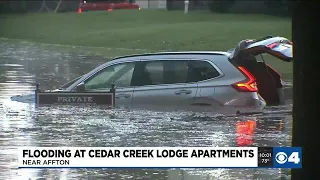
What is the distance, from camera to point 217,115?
12656 mm

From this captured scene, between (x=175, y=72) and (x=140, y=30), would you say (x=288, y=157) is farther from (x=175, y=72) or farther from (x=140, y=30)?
(x=140, y=30)

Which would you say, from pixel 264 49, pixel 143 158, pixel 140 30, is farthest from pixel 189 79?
pixel 140 30

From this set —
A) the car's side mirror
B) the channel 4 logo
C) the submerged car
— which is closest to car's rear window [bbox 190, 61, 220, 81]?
the submerged car

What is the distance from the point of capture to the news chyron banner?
301 inches

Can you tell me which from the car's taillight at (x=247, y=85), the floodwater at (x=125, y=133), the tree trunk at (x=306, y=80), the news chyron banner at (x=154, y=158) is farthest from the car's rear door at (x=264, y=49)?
the tree trunk at (x=306, y=80)

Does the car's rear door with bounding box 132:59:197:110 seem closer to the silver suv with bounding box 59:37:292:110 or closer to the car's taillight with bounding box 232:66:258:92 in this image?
the silver suv with bounding box 59:37:292:110

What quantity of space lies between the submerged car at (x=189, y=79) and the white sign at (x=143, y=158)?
4.56 metres

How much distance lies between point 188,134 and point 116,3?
55484 mm

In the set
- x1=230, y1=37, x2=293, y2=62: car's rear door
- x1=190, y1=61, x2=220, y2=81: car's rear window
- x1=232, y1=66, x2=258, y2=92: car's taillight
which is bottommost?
x1=232, y1=66, x2=258, y2=92: car's taillight

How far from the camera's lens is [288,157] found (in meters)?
7.00

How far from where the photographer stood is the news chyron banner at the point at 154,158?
764 cm

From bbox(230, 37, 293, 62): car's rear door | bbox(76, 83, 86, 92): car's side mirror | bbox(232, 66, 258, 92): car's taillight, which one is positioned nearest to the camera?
bbox(232, 66, 258, 92): car's taillight

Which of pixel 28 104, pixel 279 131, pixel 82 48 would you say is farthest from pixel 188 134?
pixel 82 48

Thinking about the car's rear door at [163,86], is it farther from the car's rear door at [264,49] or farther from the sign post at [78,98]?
the car's rear door at [264,49]
